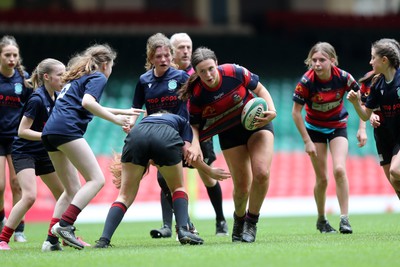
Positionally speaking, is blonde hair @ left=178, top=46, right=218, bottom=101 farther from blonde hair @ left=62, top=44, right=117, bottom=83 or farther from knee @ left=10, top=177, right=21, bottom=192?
knee @ left=10, top=177, right=21, bottom=192

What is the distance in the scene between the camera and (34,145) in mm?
9531

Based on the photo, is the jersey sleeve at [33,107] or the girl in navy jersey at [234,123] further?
the jersey sleeve at [33,107]

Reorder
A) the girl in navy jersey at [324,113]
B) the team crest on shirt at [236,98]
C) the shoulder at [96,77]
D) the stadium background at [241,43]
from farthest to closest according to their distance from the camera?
the stadium background at [241,43]
the girl in navy jersey at [324,113]
the team crest on shirt at [236,98]
the shoulder at [96,77]

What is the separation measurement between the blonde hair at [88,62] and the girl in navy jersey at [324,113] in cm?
265

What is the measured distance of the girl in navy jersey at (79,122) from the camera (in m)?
8.03

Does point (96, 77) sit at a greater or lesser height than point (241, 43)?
lesser

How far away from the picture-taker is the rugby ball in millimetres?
8250

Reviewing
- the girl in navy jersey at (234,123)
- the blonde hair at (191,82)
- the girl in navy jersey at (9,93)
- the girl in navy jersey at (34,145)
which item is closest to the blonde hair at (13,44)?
the girl in navy jersey at (9,93)

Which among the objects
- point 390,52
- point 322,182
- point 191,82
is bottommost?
point 322,182

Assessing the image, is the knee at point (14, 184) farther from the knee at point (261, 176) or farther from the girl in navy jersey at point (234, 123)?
the knee at point (261, 176)

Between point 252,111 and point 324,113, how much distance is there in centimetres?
236

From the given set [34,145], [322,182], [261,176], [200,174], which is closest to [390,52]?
[261,176]

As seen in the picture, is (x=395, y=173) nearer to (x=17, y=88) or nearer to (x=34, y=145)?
(x=34, y=145)

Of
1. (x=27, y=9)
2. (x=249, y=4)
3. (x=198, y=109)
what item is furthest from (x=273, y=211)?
(x=249, y=4)
